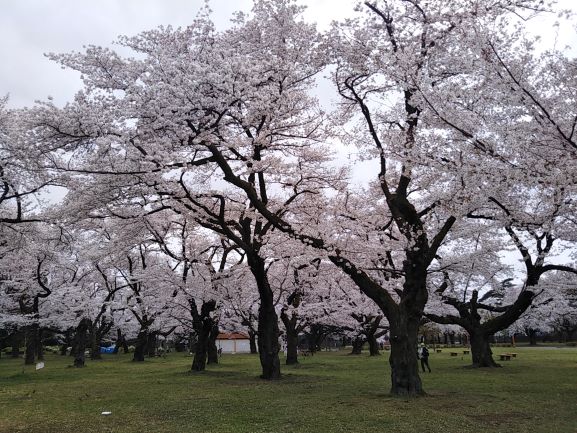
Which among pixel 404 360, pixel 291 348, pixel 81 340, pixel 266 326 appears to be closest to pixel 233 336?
pixel 81 340

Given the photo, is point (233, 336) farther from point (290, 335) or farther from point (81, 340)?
point (290, 335)

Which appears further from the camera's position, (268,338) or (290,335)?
(290,335)

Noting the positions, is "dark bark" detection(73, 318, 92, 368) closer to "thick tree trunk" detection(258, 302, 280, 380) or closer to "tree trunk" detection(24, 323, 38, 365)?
"tree trunk" detection(24, 323, 38, 365)

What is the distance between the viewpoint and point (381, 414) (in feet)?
30.5

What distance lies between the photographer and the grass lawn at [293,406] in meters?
8.37

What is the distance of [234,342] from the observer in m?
58.5

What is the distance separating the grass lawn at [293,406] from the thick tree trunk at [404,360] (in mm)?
391

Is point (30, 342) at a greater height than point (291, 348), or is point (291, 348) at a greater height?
point (30, 342)

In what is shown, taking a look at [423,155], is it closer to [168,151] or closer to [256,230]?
[168,151]

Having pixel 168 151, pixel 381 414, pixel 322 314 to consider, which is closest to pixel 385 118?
pixel 168 151

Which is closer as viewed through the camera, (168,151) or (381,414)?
(381,414)

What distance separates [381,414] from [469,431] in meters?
1.90

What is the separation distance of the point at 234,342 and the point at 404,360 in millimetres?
49327

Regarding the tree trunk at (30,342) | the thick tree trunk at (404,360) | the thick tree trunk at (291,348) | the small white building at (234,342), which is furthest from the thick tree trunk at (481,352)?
the small white building at (234,342)
